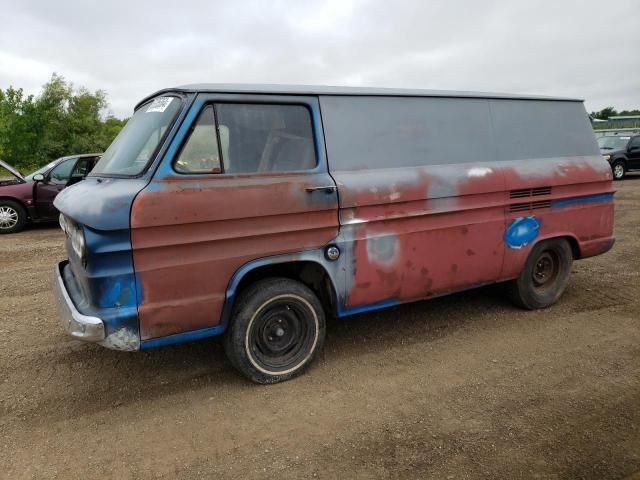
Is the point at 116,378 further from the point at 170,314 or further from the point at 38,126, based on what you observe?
the point at 38,126

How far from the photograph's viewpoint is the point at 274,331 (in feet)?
11.5

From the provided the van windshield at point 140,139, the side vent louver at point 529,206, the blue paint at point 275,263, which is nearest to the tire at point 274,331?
the blue paint at point 275,263

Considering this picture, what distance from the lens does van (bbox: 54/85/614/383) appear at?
9.70ft

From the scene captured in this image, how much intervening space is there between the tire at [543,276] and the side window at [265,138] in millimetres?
2571

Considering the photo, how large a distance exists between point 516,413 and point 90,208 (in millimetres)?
3018

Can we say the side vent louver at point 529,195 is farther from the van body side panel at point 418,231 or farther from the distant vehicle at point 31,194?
the distant vehicle at point 31,194

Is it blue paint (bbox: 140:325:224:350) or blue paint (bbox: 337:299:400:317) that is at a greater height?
blue paint (bbox: 140:325:224:350)

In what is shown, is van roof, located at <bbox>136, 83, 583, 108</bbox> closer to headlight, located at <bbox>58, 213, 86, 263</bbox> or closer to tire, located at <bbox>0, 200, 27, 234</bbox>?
headlight, located at <bbox>58, 213, 86, 263</bbox>

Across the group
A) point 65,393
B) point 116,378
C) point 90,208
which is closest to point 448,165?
point 90,208

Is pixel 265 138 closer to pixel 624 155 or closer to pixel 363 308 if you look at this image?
pixel 363 308

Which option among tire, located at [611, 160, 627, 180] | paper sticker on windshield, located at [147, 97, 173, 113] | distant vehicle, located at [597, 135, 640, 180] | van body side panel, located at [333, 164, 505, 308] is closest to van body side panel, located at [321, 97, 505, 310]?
van body side panel, located at [333, 164, 505, 308]

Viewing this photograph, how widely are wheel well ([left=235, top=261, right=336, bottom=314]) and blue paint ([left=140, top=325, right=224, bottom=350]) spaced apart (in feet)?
0.99

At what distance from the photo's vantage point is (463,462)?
2.61 metres

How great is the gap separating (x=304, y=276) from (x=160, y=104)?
5.52 ft
